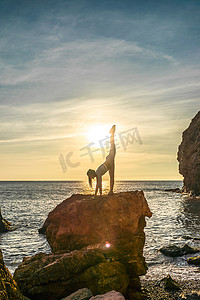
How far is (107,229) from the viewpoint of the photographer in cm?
1234

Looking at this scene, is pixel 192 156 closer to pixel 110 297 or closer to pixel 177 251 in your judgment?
pixel 177 251

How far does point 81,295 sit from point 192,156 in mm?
72336

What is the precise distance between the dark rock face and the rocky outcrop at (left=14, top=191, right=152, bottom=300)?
63.1 metres

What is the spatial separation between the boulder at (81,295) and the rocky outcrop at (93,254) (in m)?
0.60

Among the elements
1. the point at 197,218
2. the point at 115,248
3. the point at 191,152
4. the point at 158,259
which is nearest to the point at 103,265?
the point at 115,248

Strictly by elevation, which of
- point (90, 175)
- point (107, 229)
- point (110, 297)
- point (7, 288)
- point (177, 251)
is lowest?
point (177, 251)

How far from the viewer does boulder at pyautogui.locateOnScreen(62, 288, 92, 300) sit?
8.98 metres

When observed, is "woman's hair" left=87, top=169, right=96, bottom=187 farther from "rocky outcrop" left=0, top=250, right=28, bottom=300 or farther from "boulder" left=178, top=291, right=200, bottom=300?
"boulder" left=178, top=291, right=200, bottom=300

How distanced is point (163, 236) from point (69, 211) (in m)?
17.2

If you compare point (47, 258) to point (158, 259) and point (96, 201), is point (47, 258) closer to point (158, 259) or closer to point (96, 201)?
point (96, 201)

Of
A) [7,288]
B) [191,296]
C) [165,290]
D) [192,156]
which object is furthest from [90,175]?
[192,156]

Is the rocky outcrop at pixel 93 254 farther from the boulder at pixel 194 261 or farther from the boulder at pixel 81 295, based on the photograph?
the boulder at pixel 194 261

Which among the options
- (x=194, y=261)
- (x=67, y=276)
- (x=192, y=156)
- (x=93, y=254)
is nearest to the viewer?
(x=67, y=276)

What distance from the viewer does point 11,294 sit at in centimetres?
758
